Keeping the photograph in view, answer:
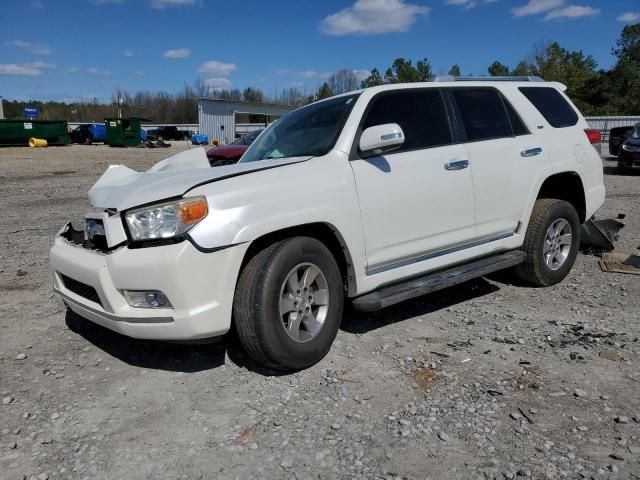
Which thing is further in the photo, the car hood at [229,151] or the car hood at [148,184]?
the car hood at [229,151]

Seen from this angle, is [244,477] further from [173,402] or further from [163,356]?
[163,356]

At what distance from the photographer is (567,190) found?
18.1ft

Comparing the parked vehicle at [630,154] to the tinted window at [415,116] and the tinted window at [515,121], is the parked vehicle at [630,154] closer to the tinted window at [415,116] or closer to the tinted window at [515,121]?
the tinted window at [515,121]

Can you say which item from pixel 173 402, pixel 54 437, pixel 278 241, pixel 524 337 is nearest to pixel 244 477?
pixel 173 402

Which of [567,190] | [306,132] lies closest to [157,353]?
[306,132]

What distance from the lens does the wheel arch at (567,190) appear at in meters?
5.31

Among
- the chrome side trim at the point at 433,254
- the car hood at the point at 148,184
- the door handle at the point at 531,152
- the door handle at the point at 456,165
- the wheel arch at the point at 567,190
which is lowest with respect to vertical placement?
the chrome side trim at the point at 433,254

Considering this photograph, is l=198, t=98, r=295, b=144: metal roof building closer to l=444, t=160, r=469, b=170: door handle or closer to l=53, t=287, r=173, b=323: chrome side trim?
l=444, t=160, r=469, b=170: door handle

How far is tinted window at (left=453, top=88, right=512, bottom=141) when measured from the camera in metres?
4.57

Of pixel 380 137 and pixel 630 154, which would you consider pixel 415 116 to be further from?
pixel 630 154

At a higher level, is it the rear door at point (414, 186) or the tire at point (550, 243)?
the rear door at point (414, 186)

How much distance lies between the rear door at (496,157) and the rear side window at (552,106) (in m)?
0.42

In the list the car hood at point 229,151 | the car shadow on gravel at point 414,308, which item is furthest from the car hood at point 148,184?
the car hood at point 229,151

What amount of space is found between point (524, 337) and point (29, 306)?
13.8 feet
